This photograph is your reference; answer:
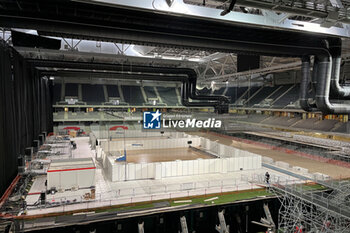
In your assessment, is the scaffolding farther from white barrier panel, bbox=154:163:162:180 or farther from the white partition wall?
white barrier panel, bbox=154:163:162:180

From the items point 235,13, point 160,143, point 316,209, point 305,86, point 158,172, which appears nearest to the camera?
point 235,13

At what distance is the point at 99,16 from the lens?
8094mm

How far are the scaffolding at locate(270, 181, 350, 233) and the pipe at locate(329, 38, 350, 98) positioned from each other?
4921 mm

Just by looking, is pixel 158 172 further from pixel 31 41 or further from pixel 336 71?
pixel 336 71

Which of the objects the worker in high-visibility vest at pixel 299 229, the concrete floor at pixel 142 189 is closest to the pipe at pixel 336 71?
the concrete floor at pixel 142 189

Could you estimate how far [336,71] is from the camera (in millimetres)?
12648

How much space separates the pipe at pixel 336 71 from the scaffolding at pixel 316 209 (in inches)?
194

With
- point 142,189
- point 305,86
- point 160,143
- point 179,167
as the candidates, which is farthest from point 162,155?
point 305,86

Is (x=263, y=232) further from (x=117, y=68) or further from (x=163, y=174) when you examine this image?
(x=117, y=68)

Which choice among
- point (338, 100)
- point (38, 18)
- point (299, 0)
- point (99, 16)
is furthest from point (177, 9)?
point (338, 100)

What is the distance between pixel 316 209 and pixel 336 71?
7.28m

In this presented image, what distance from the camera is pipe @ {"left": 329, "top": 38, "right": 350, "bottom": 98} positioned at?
40.0 feet

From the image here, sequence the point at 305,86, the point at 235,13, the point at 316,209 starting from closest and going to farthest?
the point at 235,13 < the point at 316,209 < the point at 305,86

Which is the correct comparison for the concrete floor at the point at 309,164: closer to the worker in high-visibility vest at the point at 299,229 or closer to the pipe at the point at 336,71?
the pipe at the point at 336,71
